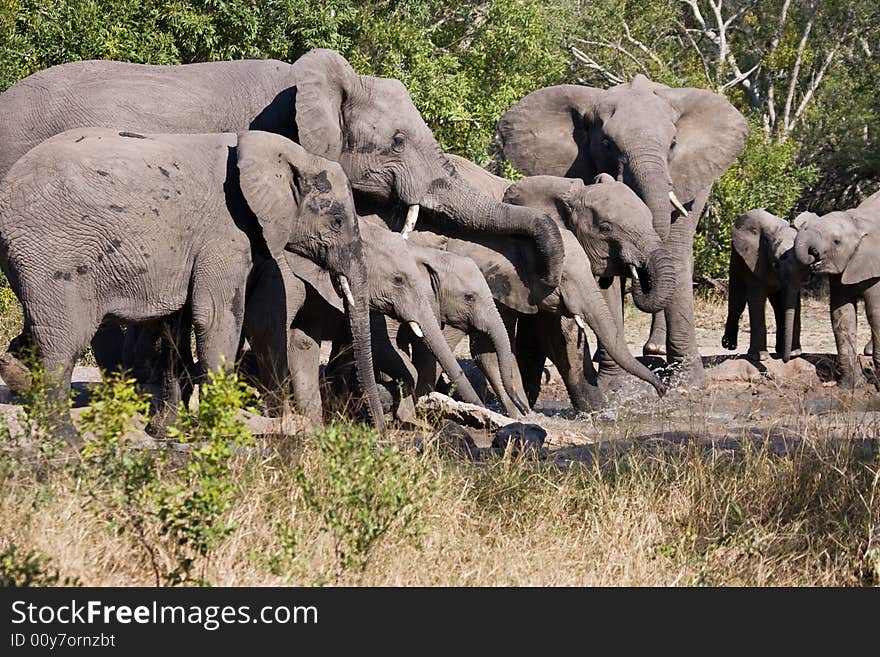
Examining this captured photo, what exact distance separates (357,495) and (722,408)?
635 centimetres

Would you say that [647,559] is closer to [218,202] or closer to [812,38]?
[218,202]

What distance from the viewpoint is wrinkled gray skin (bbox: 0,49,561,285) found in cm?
871

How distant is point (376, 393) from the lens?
26.6 feet

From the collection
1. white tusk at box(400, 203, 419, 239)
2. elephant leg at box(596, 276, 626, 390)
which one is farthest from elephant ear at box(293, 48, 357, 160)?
elephant leg at box(596, 276, 626, 390)

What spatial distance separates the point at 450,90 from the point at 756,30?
11.4 m

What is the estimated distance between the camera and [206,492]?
16.9 ft

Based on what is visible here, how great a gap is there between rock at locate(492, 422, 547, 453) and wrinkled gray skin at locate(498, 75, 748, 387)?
363 cm

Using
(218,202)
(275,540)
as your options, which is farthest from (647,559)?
(218,202)

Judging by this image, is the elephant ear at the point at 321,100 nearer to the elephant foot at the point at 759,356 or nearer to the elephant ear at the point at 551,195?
the elephant ear at the point at 551,195

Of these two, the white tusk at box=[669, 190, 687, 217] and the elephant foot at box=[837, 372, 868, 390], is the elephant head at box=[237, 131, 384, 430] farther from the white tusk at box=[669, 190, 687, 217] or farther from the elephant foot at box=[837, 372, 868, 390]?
the elephant foot at box=[837, 372, 868, 390]

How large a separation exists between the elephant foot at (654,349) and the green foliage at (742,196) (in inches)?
252

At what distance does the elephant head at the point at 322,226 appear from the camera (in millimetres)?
7984

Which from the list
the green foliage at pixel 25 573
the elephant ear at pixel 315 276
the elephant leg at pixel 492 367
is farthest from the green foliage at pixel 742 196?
the green foliage at pixel 25 573

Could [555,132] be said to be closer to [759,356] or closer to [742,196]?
[759,356]
